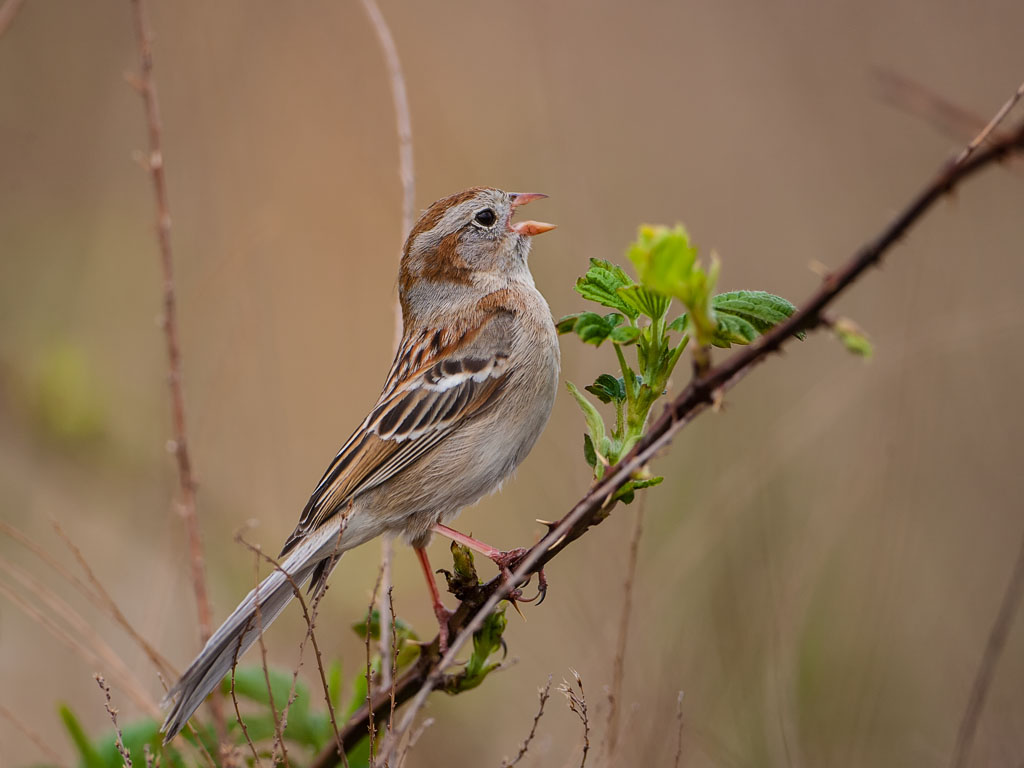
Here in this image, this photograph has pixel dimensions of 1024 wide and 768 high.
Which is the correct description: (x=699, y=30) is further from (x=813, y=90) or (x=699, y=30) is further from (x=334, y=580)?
(x=334, y=580)

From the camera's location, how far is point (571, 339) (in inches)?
183

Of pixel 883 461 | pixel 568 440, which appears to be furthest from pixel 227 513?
pixel 883 461

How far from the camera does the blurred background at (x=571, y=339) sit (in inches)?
143

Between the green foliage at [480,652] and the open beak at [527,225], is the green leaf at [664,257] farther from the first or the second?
the open beak at [527,225]

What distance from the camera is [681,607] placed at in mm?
3934

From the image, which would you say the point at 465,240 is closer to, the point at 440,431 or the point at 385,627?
the point at 440,431

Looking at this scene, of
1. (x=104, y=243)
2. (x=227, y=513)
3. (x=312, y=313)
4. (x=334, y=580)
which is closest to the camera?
(x=334, y=580)

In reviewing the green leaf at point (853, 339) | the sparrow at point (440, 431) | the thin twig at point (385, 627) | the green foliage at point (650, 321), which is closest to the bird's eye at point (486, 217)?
the sparrow at point (440, 431)

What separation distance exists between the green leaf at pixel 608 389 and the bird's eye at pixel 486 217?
174 cm

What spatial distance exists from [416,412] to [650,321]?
1.42 m

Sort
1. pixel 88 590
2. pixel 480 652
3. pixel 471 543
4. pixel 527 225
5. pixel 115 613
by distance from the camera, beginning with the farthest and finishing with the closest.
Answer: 1. pixel 527 225
2. pixel 471 543
3. pixel 88 590
4. pixel 115 613
5. pixel 480 652

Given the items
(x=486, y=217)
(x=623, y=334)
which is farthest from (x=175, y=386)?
(x=486, y=217)

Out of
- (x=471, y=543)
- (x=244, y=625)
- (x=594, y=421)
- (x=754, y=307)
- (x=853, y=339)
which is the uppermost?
(x=754, y=307)

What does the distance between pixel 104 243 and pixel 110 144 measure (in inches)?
37.2
